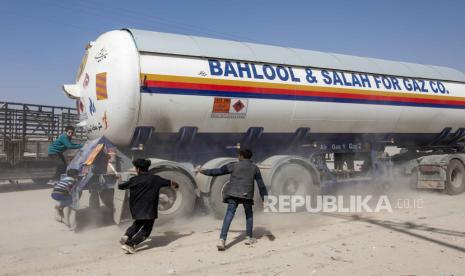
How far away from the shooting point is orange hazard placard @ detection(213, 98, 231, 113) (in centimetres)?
Result: 791

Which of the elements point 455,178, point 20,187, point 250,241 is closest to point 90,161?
point 250,241

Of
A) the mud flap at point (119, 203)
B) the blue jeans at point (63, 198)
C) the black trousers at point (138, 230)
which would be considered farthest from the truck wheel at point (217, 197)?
the blue jeans at point (63, 198)

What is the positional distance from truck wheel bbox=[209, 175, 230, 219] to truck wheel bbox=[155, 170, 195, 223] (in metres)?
0.37

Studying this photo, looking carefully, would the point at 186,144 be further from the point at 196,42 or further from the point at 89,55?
the point at 89,55

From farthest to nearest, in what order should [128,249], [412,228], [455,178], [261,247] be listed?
[455,178] < [412,228] < [261,247] < [128,249]

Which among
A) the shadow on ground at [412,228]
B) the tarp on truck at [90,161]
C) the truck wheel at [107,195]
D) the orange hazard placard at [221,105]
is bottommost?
the shadow on ground at [412,228]

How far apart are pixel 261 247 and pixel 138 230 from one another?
1.78 metres

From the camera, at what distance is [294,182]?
29.0ft

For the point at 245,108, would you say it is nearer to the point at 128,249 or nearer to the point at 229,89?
the point at 229,89

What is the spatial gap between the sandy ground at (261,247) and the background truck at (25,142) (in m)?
3.29

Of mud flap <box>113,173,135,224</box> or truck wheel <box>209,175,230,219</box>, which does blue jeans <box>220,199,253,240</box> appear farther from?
mud flap <box>113,173,135,224</box>

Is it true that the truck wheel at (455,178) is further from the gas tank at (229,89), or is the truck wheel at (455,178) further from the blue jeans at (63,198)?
the blue jeans at (63,198)

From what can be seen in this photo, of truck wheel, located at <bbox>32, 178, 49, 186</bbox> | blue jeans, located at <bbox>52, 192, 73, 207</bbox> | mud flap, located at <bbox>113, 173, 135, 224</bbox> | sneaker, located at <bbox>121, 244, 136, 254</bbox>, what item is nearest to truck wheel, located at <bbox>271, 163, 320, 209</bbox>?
mud flap, located at <bbox>113, 173, 135, 224</bbox>

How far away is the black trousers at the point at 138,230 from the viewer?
588cm
